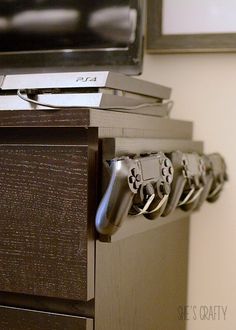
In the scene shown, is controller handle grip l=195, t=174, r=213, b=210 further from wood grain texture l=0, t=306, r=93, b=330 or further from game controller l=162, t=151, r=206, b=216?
wood grain texture l=0, t=306, r=93, b=330

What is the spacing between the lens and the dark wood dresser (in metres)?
0.64

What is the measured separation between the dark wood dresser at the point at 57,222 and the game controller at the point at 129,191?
25 millimetres

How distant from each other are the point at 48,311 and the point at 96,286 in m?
0.07

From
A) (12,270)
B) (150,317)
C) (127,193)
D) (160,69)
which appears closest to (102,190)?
(127,193)

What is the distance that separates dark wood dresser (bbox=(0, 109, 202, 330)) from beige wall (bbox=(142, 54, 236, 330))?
1.34 ft

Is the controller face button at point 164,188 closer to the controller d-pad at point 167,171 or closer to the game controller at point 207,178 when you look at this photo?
the controller d-pad at point 167,171

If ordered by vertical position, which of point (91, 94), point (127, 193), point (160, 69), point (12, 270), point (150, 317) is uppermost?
point (160, 69)

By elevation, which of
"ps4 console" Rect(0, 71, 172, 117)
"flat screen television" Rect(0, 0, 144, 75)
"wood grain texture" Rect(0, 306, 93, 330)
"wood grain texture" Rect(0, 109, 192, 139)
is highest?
"flat screen television" Rect(0, 0, 144, 75)

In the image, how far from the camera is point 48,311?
68cm

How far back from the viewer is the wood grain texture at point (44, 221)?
2.09ft

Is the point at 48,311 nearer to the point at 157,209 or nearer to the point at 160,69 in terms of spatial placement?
the point at 157,209

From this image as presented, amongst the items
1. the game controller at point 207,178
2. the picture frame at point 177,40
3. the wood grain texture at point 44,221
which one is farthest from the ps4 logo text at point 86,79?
the picture frame at point 177,40

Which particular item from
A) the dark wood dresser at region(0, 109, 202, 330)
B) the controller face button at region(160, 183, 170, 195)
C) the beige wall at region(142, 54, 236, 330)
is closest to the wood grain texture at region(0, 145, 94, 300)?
the dark wood dresser at region(0, 109, 202, 330)

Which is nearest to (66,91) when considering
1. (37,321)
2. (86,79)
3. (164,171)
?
(86,79)
